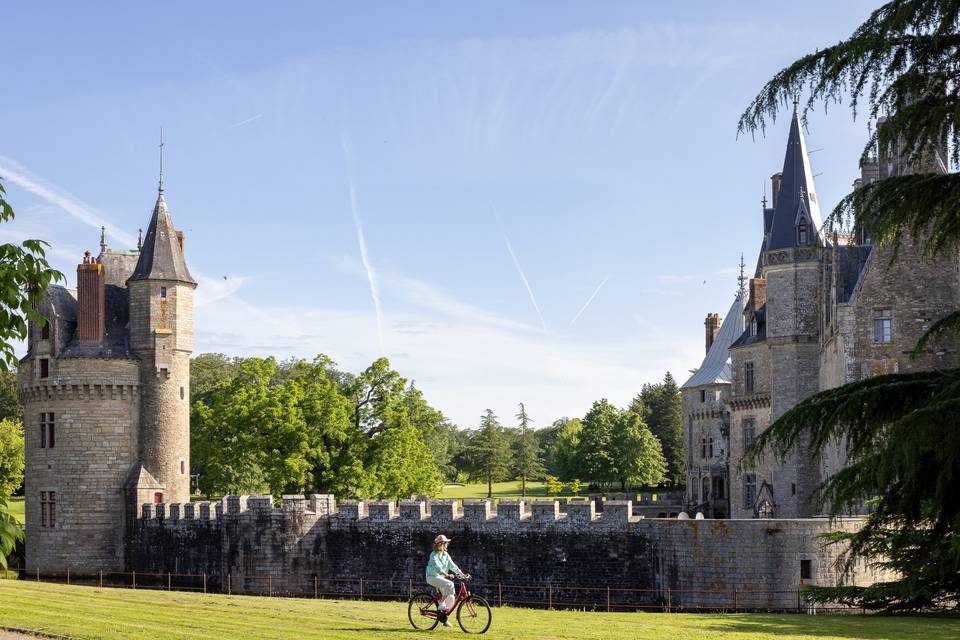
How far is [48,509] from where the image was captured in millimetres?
41219

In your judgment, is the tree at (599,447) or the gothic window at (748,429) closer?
the gothic window at (748,429)

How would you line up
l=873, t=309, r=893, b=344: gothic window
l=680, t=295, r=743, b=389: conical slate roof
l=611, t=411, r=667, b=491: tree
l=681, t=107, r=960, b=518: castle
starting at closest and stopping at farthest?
l=681, t=107, r=960, b=518: castle, l=873, t=309, r=893, b=344: gothic window, l=680, t=295, r=743, b=389: conical slate roof, l=611, t=411, r=667, b=491: tree

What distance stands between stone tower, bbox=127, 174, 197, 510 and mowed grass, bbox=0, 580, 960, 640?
51.1 ft

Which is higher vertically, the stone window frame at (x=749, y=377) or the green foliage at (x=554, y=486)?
the stone window frame at (x=749, y=377)

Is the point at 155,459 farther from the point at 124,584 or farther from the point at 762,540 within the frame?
the point at 762,540

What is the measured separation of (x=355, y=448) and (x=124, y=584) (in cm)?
1041

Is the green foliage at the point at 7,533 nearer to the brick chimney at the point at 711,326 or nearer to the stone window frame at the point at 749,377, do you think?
the stone window frame at the point at 749,377

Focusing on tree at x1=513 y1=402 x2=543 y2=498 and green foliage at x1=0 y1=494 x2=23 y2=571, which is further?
tree at x1=513 y1=402 x2=543 y2=498

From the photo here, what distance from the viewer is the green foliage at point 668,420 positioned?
93.1 meters

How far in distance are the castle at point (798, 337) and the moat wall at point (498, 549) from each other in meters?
2.22

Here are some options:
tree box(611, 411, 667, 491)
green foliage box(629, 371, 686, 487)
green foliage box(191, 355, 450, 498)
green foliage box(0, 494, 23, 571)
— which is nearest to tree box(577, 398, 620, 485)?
tree box(611, 411, 667, 491)

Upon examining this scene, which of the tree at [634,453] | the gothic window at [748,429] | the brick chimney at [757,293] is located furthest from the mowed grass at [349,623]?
the tree at [634,453]

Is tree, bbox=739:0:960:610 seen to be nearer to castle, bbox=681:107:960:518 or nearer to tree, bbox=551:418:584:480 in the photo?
castle, bbox=681:107:960:518

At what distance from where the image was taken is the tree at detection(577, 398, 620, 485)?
84562 mm
